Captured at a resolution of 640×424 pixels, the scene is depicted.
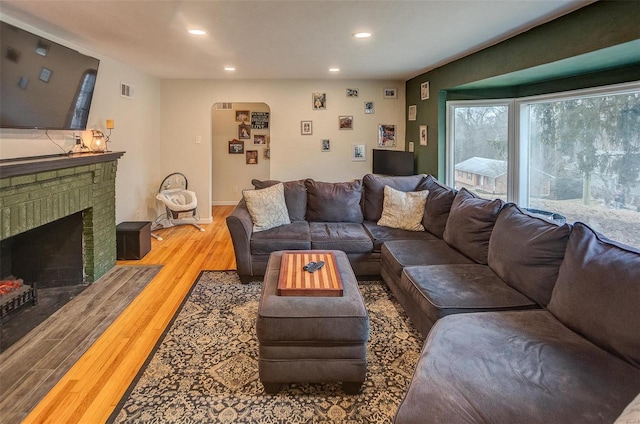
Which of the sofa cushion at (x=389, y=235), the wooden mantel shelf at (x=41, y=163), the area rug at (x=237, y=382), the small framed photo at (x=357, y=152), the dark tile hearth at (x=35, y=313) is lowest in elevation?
the area rug at (x=237, y=382)

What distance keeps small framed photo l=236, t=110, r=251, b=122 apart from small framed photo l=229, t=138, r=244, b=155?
419 mm

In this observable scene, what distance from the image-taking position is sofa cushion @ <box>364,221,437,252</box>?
3685mm

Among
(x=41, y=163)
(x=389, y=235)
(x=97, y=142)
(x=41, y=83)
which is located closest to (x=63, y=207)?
(x=41, y=163)

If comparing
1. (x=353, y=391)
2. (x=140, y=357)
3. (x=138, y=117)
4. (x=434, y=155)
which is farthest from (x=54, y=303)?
(x=434, y=155)

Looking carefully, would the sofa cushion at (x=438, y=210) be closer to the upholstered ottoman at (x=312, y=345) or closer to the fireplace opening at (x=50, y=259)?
the upholstered ottoman at (x=312, y=345)

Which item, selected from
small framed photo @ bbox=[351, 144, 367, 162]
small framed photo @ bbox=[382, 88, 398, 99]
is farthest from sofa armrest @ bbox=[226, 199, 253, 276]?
small framed photo @ bbox=[382, 88, 398, 99]

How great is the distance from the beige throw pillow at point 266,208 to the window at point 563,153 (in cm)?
240

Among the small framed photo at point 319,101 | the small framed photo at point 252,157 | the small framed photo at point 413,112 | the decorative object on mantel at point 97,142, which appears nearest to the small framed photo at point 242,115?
the small framed photo at point 252,157

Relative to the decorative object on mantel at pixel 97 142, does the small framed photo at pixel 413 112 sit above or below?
above

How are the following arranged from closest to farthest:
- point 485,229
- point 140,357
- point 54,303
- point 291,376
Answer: point 291,376, point 140,357, point 485,229, point 54,303

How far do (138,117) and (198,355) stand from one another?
161 inches

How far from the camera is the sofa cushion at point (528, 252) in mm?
2139

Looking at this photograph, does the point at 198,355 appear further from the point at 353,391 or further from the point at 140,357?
the point at 353,391

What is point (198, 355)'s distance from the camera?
96.3 inches
